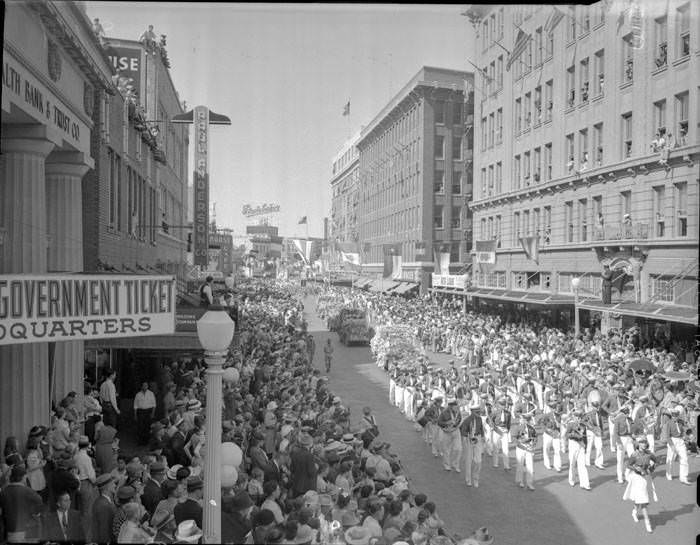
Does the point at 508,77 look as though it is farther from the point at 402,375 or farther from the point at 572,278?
the point at 402,375

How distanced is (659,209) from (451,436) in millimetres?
6780

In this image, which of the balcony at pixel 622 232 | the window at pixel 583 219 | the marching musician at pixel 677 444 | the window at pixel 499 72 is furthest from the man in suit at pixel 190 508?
the balcony at pixel 622 232

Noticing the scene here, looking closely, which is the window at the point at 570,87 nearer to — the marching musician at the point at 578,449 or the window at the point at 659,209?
the window at the point at 659,209

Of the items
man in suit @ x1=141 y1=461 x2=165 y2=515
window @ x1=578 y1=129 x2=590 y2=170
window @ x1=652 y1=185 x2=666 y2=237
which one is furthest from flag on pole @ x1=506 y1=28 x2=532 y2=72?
man in suit @ x1=141 y1=461 x2=165 y2=515

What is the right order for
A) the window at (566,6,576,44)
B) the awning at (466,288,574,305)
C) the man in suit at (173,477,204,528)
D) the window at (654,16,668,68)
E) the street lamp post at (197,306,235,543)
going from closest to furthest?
the street lamp post at (197,306,235,543)
the man in suit at (173,477,204,528)
the window at (654,16,668,68)
the window at (566,6,576,44)
the awning at (466,288,574,305)

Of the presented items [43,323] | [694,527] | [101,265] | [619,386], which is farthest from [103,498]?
[619,386]

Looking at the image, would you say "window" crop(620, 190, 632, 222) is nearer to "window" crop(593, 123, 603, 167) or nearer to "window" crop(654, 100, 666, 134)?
"window" crop(593, 123, 603, 167)

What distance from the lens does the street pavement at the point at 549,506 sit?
937cm

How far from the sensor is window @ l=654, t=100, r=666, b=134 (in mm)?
11727

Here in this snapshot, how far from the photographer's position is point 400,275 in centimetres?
1523

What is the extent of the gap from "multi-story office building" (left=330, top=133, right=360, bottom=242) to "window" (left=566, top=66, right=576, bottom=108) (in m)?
4.35

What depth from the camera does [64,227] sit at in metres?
9.72

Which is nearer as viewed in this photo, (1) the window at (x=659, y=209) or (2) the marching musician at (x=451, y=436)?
(2) the marching musician at (x=451, y=436)

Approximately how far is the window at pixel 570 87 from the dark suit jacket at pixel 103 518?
35.9 ft
